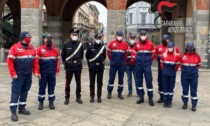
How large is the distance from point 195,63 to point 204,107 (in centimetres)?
129

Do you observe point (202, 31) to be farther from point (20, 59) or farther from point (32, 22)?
point (20, 59)

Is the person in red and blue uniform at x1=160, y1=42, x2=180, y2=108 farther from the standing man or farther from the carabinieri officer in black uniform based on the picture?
the standing man

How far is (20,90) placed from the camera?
6473 mm

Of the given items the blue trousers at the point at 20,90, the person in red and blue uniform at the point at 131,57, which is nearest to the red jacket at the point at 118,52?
the person in red and blue uniform at the point at 131,57

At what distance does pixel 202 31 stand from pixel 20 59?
1161cm

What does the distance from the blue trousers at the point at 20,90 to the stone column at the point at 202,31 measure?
1126 centimetres

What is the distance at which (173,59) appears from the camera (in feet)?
25.1

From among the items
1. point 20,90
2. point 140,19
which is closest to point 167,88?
point 20,90

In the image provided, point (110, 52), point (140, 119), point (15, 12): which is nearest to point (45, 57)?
point (110, 52)

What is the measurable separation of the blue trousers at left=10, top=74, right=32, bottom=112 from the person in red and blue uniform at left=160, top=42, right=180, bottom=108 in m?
3.40

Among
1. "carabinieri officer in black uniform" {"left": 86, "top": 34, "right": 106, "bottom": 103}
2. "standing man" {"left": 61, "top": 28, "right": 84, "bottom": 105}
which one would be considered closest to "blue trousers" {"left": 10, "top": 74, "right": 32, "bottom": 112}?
"standing man" {"left": 61, "top": 28, "right": 84, "bottom": 105}

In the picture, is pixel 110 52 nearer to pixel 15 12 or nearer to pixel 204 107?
pixel 204 107

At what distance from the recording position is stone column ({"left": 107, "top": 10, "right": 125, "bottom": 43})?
51.3ft

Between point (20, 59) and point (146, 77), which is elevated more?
point (20, 59)
